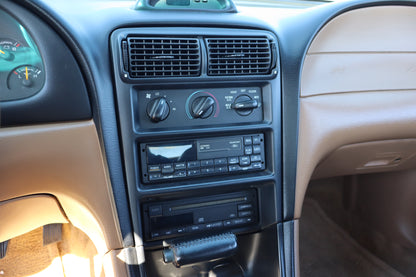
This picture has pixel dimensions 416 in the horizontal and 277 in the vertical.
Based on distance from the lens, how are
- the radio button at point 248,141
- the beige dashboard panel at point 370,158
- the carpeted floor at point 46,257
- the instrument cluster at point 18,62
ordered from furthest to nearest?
the carpeted floor at point 46,257, the beige dashboard panel at point 370,158, the radio button at point 248,141, the instrument cluster at point 18,62

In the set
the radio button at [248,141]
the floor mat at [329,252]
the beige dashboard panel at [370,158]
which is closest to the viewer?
the radio button at [248,141]

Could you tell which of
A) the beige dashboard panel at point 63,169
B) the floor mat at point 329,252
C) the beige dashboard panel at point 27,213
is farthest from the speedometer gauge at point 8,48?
the floor mat at point 329,252

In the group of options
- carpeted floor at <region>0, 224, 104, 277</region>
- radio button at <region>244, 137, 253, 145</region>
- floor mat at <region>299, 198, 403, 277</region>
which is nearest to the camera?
radio button at <region>244, 137, 253, 145</region>

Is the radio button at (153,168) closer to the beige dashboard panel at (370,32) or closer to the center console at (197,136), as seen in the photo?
the center console at (197,136)

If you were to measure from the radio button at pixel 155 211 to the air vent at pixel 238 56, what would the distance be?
44 centimetres

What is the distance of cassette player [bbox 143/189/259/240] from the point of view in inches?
41.5

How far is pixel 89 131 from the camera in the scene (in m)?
0.93

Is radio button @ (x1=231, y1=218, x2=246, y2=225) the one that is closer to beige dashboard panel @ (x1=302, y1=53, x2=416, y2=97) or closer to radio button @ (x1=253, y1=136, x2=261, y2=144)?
radio button @ (x1=253, y1=136, x2=261, y2=144)

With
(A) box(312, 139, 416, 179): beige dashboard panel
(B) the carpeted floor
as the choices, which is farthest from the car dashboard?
(B) the carpeted floor

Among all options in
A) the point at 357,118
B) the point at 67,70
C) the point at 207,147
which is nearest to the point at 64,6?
the point at 67,70

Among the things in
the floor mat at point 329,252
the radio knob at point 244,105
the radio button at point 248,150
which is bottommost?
the floor mat at point 329,252

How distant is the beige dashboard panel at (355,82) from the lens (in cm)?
116

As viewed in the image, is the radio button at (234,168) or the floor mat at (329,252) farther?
the floor mat at (329,252)

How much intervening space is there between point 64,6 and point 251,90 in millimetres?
594
